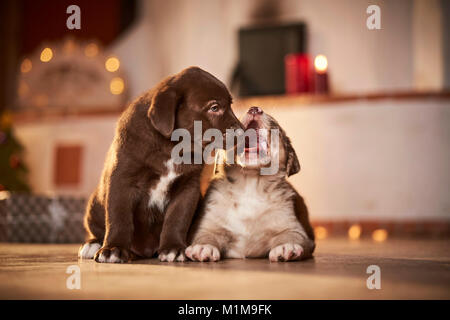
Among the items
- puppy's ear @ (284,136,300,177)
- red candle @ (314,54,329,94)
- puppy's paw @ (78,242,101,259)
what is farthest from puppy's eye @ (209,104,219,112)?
red candle @ (314,54,329,94)

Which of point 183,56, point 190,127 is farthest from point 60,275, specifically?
point 183,56

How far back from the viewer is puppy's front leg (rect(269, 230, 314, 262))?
1.87 m

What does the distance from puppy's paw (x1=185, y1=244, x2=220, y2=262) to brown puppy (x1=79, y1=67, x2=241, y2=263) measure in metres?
0.03

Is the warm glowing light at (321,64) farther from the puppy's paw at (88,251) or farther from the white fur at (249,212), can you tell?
the puppy's paw at (88,251)

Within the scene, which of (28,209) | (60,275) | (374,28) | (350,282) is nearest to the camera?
(350,282)

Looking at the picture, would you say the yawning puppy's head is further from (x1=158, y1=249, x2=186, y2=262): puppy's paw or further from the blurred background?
the blurred background

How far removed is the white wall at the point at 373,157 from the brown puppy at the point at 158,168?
8.63 feet

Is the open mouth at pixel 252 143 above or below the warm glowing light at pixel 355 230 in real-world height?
above

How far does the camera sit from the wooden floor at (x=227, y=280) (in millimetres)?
1175

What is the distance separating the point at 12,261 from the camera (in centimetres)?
198

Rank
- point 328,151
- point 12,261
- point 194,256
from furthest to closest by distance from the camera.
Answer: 1. point 328,151
2. point 12,261
3. point 194,256

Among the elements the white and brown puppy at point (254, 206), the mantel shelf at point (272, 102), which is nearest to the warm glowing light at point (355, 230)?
the mantel shelf at point (272, 102)
